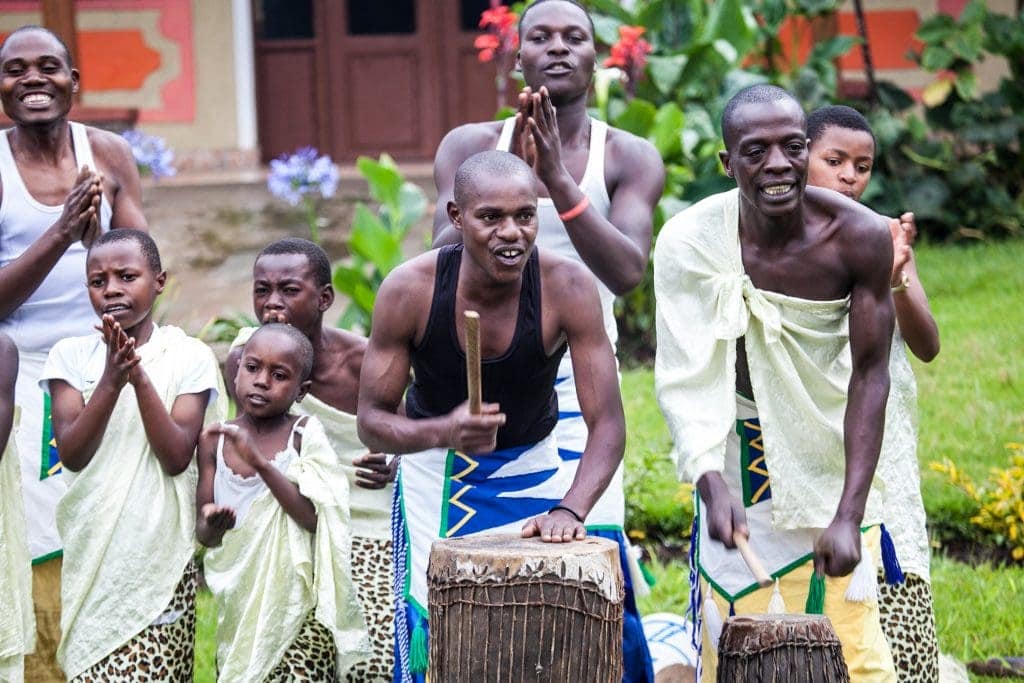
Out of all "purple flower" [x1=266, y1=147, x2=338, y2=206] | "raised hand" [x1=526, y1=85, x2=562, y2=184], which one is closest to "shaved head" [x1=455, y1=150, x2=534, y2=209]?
"raised hand" [x1=526, y1=85, x2=562, y2=184]

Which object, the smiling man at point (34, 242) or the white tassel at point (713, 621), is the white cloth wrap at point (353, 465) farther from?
the white tassel at point (713, 621)

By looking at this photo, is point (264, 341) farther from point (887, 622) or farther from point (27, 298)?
point (887, 622)

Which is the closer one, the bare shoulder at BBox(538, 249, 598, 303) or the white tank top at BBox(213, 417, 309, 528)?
the bare shoulder at BBox(538, 249, 598, 303)

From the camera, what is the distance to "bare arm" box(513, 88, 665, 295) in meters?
4.28

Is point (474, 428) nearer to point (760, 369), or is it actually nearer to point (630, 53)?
point (760, 369)

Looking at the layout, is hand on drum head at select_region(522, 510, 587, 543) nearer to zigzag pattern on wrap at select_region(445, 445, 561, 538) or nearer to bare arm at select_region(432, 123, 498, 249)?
zigzag pattern on wrap at select_region(445, 445, 561, 538)

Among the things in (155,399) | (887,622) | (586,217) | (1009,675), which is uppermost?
(586,217)

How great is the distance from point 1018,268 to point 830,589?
7077 mm

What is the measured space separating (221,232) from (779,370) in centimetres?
865

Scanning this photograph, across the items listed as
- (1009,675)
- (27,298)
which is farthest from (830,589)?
(27,298)

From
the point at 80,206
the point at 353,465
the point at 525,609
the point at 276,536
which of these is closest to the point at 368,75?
the point at 353,465

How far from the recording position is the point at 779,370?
4258 mm

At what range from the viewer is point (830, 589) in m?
4.30

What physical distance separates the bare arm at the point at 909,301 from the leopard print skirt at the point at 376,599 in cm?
185
